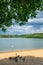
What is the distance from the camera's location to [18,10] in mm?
13266

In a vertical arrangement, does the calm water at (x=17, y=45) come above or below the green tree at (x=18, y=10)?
below

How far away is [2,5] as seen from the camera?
12.6 metres

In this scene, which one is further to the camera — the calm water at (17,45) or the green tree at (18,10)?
the calm water at (17,45)

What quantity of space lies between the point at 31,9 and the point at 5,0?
2986 mm

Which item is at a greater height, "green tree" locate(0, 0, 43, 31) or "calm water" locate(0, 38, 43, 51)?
"green tree" locate(0, 0, 43, 31)

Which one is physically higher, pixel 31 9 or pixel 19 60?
pixel 31 9

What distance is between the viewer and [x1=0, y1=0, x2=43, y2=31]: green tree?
506 inches

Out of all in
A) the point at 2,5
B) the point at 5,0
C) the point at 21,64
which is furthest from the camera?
the point at 21,64

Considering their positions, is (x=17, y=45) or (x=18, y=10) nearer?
(x=18, y=10)

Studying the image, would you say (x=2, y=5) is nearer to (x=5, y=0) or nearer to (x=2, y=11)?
(x=2, y=11)

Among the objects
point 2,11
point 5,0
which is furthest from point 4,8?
point 5,0

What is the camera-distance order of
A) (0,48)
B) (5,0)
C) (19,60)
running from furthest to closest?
(0,48) < (19,60) < (5,0)

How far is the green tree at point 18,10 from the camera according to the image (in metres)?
12.9

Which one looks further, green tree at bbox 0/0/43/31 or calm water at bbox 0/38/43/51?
calm water at bbox 0/38/43/51
